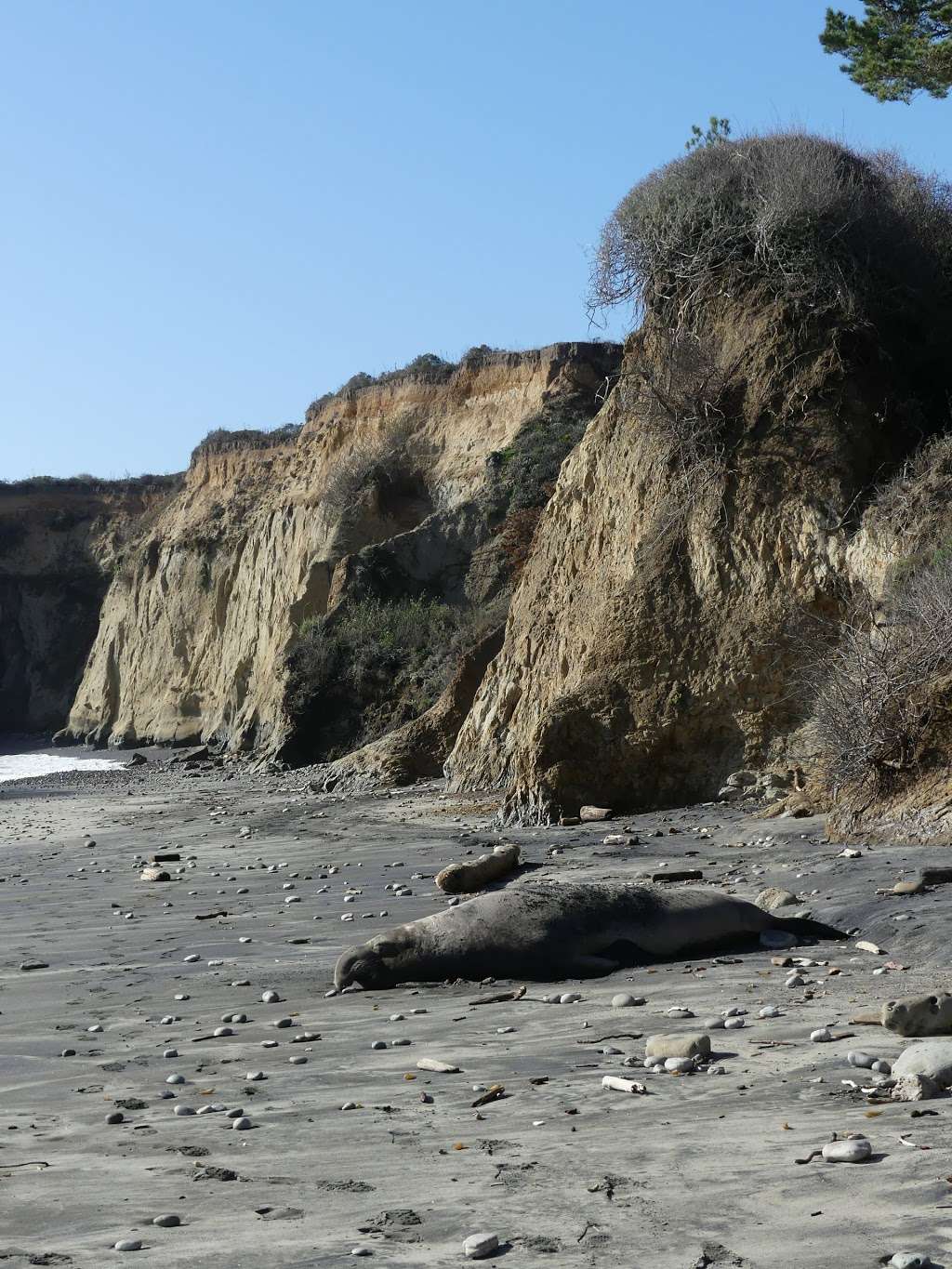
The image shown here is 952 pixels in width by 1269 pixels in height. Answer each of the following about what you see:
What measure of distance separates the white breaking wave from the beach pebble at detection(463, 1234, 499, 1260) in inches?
1384

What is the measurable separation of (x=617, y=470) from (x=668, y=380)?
183cm

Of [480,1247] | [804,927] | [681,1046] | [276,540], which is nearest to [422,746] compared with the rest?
[804,927]

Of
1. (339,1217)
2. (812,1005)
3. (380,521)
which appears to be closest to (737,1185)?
(339,1217)

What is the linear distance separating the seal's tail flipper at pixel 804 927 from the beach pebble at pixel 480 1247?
497 cm

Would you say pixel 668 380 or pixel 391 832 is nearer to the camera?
pixel 391 832

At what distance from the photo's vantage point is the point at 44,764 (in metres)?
44.0

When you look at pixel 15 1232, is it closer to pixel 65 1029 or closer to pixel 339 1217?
pixel 339 1217

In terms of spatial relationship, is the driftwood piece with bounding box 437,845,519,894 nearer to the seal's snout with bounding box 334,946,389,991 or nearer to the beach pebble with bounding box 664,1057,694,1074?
the seal's snout with bounding box 334,946,389,991

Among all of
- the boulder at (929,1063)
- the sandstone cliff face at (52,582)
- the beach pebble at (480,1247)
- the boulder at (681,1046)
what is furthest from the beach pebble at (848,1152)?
the sandstone cliff face at (52,582)

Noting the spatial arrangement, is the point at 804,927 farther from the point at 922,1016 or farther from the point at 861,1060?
the point at 861,1060

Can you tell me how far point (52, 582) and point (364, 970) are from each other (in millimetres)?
54892

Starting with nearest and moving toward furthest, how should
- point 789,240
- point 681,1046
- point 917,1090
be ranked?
1. point 917,1090
2. point 681,1046
3. point 789,240

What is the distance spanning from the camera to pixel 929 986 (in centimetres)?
657

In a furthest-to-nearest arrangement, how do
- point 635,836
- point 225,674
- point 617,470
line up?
point 225,674, point 617,470, point 635,836
